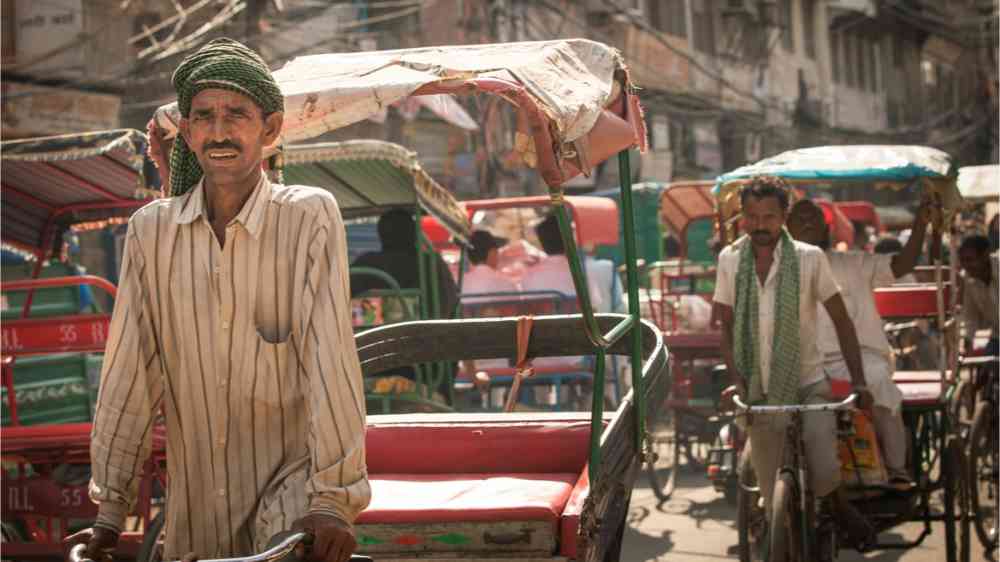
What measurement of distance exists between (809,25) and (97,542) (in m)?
38.2

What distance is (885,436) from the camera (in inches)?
273

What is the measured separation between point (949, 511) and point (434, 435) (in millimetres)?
2924

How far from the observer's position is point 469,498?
4.42m

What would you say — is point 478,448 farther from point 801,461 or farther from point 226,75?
point 226,75

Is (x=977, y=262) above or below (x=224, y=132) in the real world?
below

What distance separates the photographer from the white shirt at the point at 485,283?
37.8 ft

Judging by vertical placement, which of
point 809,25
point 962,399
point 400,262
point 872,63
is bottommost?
point 962,399

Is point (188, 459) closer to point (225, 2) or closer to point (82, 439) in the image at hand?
point (82, 439)

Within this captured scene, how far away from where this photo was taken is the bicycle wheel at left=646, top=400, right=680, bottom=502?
10.0 metres

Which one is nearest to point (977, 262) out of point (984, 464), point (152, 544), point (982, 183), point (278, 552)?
point (984, 464)

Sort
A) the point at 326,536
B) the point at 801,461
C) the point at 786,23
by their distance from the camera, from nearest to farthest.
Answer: the point at 326,536
the point at 801,461
the point at 786,23

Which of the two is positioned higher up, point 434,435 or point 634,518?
point 434,435

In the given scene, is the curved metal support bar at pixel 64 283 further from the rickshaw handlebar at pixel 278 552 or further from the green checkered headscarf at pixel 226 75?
the rickshaw handlebar at pixel 278 552

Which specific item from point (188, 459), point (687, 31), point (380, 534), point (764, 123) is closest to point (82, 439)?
point (380, 534)
